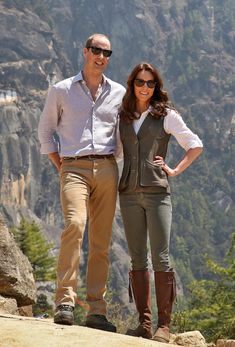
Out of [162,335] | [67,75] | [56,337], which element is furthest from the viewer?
[67,75]

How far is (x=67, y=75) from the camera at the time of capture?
145 metres

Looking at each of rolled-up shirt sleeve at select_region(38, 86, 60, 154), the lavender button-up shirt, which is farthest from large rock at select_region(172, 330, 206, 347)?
rolled-up shirt sleeve at select_region(38, 86, 60, 154)

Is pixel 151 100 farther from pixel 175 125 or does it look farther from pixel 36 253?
pixel 36 253

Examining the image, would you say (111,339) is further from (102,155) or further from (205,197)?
(205,197)

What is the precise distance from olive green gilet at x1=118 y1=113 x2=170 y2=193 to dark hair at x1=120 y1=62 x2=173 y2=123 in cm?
6

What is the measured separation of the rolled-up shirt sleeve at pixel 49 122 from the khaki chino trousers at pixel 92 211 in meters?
0.32

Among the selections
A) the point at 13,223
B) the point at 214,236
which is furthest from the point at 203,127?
the point at 13,223

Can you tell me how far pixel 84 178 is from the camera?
696cm

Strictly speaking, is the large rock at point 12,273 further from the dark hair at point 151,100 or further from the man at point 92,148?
the dark hair at point 151,100

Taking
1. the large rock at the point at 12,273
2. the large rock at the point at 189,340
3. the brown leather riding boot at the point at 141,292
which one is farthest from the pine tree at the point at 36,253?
the brown leather riding boot at the point at 141,292

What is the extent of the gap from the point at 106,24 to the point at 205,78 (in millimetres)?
27214

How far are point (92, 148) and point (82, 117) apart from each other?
0.27 meters

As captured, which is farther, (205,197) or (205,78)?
(205,78)

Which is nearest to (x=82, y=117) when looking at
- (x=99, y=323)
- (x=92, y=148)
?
(x=92, y=148)
